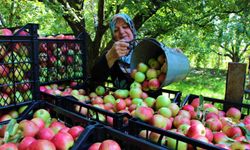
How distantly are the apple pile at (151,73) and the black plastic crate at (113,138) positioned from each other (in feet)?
2.68

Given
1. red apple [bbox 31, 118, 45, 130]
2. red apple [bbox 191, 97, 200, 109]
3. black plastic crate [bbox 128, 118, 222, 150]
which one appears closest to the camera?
black plastic crate [bbox 128, 118, 222, 150]

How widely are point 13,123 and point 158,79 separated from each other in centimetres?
102

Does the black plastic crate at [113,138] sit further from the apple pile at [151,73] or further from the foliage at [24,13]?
the foliage at [24,13]

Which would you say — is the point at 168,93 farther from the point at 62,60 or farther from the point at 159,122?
the point at 62,60

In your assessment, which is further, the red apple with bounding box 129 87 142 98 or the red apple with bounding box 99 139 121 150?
the red apple with bounding box 129 87 142 98

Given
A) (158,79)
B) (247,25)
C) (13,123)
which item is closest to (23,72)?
(13,123)

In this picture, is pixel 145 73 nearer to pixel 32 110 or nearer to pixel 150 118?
pixel 150 118

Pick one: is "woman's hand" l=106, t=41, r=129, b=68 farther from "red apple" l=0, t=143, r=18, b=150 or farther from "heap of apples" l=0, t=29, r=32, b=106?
"red apple" l=0, t=143, r=18, b=150

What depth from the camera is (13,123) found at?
1210mm

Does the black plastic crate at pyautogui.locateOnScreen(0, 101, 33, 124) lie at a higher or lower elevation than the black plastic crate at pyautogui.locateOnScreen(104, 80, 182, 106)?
lower

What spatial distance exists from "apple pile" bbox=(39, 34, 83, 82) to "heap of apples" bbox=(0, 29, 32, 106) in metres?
0.36

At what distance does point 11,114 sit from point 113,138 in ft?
2.31

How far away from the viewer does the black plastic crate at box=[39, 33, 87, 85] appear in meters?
1.94

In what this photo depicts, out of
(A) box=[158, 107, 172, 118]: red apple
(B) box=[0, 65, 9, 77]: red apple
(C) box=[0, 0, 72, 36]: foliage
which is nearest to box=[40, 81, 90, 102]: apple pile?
(B) box=[0, 65, 9, 77]: red apple
